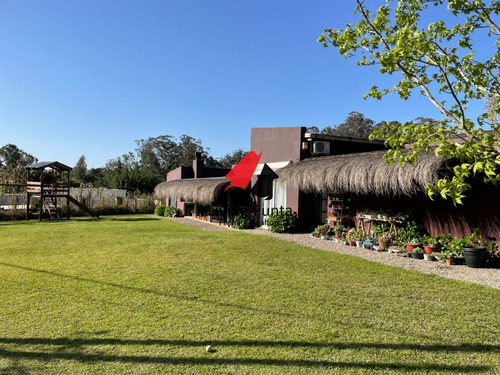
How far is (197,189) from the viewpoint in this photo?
17469 mm

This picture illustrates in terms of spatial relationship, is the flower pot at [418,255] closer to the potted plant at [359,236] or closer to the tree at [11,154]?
the potted plant at [359,236]

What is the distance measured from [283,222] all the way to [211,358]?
9.33m

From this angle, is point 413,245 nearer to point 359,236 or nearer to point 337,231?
point 359,236

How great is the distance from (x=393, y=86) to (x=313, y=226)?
900 cm

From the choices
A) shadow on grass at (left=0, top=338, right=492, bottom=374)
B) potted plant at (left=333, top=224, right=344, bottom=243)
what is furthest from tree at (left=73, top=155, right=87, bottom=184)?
shadow on grass at (left=0, top=338, right=492, bottom=374)

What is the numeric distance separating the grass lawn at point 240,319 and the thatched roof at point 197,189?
8.49 metres

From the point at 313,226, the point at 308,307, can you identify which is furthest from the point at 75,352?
the point at 313,226

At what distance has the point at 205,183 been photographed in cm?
1711

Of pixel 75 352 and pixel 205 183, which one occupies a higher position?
pixel 205 183

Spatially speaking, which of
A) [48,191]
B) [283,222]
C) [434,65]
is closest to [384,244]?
[283,222]

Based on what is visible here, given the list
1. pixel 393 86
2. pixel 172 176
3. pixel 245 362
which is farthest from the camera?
pixel 172 176

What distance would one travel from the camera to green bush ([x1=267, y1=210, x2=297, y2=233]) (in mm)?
12219

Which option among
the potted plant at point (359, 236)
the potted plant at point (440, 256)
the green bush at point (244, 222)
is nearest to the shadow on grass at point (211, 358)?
the potted plant at point (440, 256)

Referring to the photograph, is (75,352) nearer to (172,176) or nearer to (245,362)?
(245,362)
